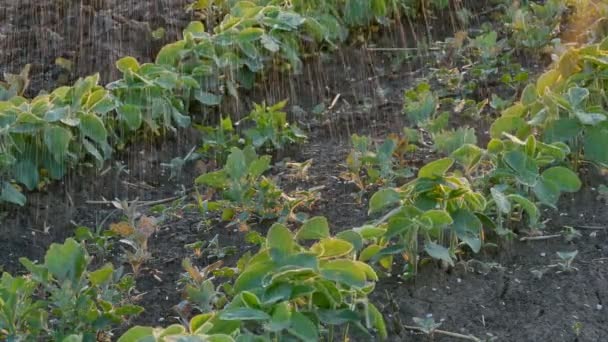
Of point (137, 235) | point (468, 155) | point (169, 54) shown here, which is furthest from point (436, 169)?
point (169, 54)

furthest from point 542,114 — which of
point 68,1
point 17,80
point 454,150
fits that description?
point 68,1

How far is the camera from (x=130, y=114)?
14.2ft

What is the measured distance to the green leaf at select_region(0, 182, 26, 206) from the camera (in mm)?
3928

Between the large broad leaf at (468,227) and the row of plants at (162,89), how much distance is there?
1.45 meters

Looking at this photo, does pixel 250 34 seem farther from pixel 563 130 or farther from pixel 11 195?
pixel 563 130

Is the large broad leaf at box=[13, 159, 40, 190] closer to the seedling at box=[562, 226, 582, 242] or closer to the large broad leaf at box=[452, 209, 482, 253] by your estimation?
the large broad leaf at box=[452, 209, 482, 253]

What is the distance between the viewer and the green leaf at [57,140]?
13.2 ft

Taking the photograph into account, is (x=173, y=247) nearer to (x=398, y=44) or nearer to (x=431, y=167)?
(x=431, y=167)

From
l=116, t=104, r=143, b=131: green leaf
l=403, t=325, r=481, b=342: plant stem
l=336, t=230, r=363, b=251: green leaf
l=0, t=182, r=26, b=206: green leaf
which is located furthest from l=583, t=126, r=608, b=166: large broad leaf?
l=0, t=182, r=26, b=206: green leaf

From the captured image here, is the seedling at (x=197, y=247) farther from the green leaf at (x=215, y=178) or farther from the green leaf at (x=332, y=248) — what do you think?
the green leaf at (x=332, y=248)

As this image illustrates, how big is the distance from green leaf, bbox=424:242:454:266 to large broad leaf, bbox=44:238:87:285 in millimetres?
954

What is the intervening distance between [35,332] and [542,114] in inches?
69.6

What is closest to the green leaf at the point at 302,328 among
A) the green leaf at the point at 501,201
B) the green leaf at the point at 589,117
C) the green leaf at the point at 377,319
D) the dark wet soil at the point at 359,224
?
the green leaf at the point at 377,319

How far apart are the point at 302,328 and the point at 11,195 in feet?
5.29
